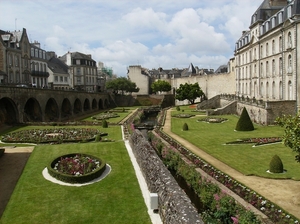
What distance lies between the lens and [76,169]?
624 inches

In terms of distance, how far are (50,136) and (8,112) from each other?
34.7ft

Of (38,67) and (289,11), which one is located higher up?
(289,11)

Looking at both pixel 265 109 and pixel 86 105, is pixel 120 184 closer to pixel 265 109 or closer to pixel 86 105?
pixel 265 109

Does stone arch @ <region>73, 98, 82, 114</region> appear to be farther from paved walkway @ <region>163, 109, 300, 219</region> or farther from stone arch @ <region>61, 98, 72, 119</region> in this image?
paved walkway @ <region>163, 109, 300, 219</region>

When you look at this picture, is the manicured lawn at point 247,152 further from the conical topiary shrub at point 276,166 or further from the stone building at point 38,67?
the stone building at point 38,67

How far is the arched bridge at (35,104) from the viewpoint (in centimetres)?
3391


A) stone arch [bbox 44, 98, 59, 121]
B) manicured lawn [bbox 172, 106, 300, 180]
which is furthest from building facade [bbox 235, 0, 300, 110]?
stone arch [bbox 44, 98, 59, 121]

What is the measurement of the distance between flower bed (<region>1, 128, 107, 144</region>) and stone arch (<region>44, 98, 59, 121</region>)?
1424cm

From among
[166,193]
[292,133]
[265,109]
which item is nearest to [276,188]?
[292,133]

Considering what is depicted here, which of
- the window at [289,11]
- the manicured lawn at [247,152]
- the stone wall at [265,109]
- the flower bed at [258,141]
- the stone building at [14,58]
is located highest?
the window at [289,11]

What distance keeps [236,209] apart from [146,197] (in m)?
3.84

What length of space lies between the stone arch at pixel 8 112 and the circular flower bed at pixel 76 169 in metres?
19.0

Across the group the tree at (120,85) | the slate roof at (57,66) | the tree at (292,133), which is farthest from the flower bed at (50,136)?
the tree at (120,85)

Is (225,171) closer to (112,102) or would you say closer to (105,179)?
(105,179)
